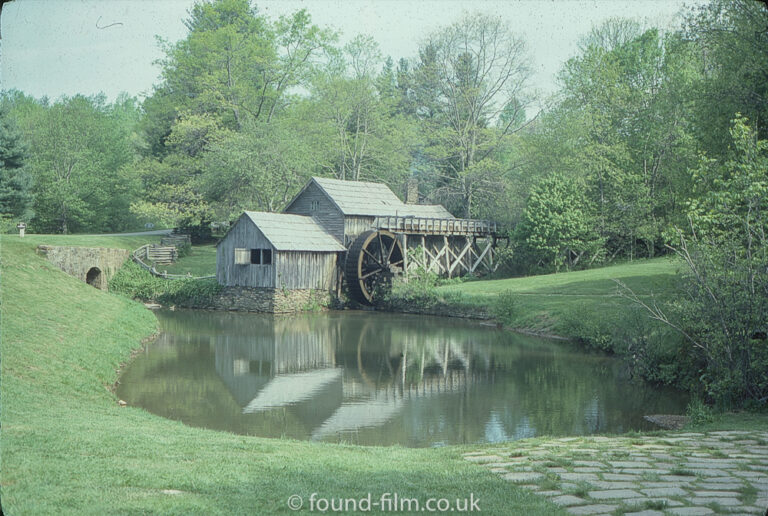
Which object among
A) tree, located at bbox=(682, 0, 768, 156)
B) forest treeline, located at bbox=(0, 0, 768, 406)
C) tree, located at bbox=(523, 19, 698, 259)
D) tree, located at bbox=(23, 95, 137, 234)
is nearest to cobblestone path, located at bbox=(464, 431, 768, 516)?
tree, located at bbox=(682, 0, 768, 156)

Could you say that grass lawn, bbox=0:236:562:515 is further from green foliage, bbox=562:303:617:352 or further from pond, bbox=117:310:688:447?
green foliage, bbox=562:303:617:352

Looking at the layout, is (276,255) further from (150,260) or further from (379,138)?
(379,138)

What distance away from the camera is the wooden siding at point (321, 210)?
107 ft

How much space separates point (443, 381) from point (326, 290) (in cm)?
1644

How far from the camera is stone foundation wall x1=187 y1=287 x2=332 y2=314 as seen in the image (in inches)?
1154

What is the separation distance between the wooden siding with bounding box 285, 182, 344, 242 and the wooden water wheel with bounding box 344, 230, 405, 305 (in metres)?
1.38

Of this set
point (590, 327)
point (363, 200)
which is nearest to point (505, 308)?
point (590, 327)

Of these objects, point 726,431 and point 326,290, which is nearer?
point 726,431

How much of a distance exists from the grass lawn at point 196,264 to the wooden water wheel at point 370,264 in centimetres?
875

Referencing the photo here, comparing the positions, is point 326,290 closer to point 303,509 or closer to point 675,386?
point 675,386

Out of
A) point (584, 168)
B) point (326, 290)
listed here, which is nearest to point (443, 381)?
point (326, 290)

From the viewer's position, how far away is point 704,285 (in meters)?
11.3

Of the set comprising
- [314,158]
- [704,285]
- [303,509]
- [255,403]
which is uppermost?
[314,158]

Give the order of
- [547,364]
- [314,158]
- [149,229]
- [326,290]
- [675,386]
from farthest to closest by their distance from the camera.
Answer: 1. [149,229]
2. [314,158]
3. [326,290]
4. [547,364]
5. [675,386]
